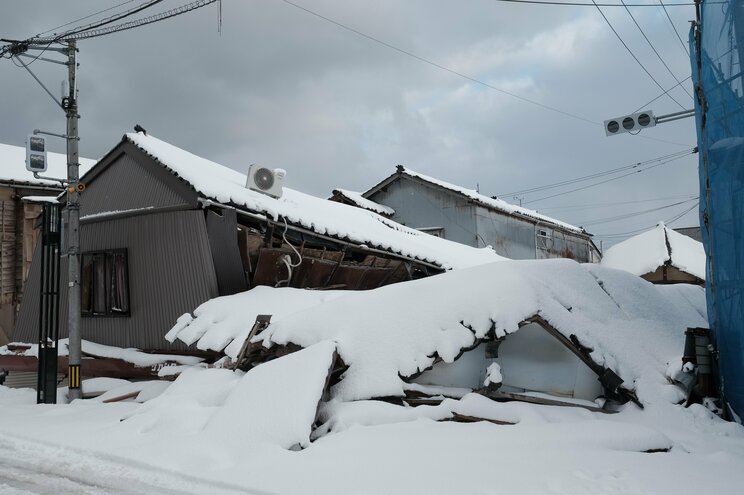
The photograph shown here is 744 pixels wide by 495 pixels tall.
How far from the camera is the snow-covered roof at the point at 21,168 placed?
766 inches

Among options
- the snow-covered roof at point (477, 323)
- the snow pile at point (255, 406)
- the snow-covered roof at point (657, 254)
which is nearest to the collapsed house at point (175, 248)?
the snow-covered roof at point (477, 323)

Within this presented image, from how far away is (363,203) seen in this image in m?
25.2

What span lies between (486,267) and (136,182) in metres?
7.52

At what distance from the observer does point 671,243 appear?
78.0ft

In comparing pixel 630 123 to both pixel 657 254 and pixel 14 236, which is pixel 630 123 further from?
pixel 14 236

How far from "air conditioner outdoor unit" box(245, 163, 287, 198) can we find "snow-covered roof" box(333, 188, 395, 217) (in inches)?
485

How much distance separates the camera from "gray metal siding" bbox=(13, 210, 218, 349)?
9.72 m

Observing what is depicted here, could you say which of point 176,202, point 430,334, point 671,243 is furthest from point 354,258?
point 671,243

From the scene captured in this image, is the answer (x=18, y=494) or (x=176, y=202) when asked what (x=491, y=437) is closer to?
(x=18, y=494)

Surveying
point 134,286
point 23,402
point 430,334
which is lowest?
point 23,402

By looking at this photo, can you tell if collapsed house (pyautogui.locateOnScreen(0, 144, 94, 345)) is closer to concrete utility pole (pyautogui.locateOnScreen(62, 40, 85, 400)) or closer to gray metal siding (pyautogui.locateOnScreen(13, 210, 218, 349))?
gray metal siding (pyautogui.locateOnScreen(13, 210, 218, 349))

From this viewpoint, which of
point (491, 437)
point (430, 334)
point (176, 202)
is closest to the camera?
point (491, 437)

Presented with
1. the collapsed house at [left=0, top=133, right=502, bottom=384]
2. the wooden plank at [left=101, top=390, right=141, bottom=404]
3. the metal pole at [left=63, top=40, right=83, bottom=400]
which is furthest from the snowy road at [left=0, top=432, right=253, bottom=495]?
the collapsed house at [left=0, top=133, right=502, bottom=384]

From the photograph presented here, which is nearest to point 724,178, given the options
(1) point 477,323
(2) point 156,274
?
(1) point 477,323
